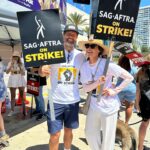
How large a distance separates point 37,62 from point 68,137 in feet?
4.06

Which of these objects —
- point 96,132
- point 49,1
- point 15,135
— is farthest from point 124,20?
point 49,1

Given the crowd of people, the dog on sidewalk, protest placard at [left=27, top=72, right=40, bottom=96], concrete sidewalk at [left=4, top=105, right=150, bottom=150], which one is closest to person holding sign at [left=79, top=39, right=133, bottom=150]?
the crowd of people

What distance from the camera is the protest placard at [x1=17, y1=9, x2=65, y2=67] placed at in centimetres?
341

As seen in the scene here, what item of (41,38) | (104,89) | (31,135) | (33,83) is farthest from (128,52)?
(33,83)

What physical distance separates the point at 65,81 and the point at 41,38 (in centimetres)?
63

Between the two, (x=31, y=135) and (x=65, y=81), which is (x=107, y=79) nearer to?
(x=65, y=81)

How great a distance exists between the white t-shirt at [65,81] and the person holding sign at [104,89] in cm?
12

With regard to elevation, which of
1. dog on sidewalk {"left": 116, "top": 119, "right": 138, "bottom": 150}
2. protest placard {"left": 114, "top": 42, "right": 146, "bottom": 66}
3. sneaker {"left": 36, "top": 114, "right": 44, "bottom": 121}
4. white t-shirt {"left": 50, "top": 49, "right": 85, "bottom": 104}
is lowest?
sneaker {"left": 36, "top": 114, "right": 44, "bottom": 121}

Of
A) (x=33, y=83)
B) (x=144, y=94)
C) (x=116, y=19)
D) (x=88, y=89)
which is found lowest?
(x=33, y=83)

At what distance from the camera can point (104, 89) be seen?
3516 mm

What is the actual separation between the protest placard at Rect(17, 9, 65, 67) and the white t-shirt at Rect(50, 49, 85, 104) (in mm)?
222

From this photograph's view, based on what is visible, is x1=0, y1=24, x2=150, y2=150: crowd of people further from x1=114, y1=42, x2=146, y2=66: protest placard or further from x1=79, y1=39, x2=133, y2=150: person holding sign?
x1=114, y1=42, x2=146, y2=66: protest placard

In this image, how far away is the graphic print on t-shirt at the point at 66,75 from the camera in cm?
367

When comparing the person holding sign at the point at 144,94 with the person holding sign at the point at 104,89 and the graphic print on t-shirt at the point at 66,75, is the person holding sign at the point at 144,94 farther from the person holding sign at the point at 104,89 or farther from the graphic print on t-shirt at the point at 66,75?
the graphic print on t-shirt at the point at 66,75
